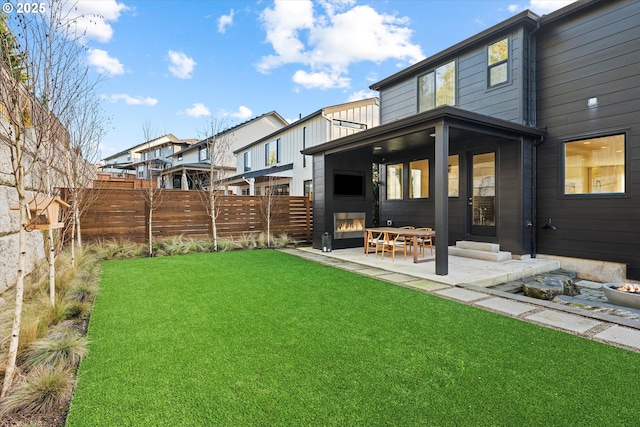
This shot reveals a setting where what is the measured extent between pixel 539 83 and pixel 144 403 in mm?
8474

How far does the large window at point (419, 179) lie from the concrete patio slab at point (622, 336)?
6.05 metres

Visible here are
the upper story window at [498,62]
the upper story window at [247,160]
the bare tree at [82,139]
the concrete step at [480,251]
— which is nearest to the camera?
the bare tree at [82,139]

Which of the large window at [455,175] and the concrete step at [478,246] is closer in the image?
the concrete step at [478,246]

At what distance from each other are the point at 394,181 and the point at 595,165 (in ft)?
15.9

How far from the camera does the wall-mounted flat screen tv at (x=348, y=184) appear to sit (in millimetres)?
8875

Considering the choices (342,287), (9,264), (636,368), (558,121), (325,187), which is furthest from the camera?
(325,187)

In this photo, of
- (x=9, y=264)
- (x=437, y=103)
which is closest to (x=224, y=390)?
(x=9, y=264)

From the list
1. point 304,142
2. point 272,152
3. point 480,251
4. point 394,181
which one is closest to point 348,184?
point 394,181

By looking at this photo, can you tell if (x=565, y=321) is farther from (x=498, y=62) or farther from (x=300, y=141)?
(x=300, y=141)

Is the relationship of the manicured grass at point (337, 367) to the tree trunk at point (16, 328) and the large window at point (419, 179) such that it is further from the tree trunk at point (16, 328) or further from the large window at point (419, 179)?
the large window at point (419, 179)


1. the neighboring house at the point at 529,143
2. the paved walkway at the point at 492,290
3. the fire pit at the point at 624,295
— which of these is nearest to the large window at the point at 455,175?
the neighboring house at the point at 529,143

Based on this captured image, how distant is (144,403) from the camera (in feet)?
6.39

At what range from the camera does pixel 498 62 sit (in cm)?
727

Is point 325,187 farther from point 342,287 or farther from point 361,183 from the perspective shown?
point 342,287
